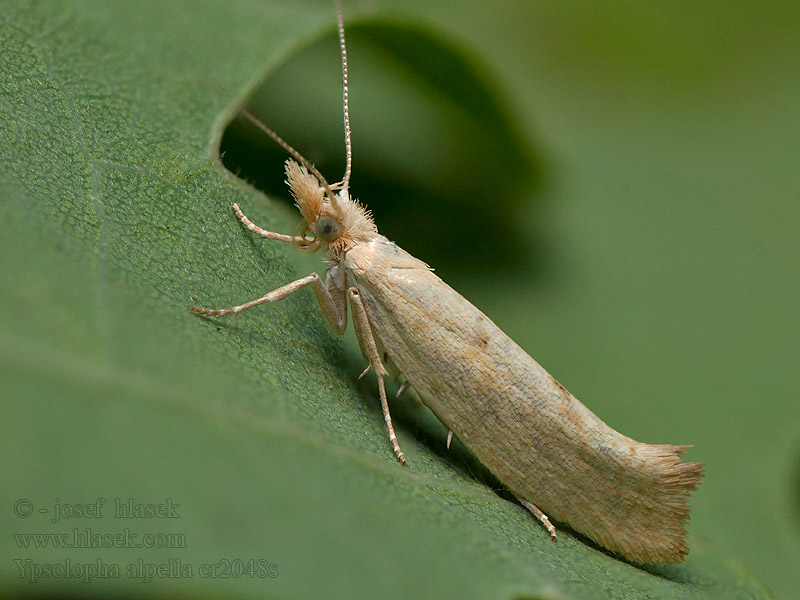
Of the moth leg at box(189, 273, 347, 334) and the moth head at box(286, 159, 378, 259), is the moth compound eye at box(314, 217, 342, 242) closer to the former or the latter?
the moth head at box(286, 159, 378, 259)

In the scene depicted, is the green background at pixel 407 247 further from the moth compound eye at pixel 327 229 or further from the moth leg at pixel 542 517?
the moth compound eye at pixel 327 229

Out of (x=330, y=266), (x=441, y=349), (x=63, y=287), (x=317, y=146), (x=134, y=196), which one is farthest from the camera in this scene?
(x=317, y=146)

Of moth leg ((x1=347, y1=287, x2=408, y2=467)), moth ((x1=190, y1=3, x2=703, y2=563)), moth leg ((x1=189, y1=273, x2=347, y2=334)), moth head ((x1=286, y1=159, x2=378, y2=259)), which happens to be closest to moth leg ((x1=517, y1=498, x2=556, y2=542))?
moth ((x1=190, y1=3, x2=703, y2=563))

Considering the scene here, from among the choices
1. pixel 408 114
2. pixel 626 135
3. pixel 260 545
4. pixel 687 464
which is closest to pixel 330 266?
pixel 408 114

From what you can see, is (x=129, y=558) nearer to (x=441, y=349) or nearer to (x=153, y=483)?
(x=153, y=483)

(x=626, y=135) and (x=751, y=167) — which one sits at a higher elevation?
(x=626, y=135)

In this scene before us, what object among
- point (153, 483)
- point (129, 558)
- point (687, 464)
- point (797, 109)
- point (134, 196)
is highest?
point (797, 109)
